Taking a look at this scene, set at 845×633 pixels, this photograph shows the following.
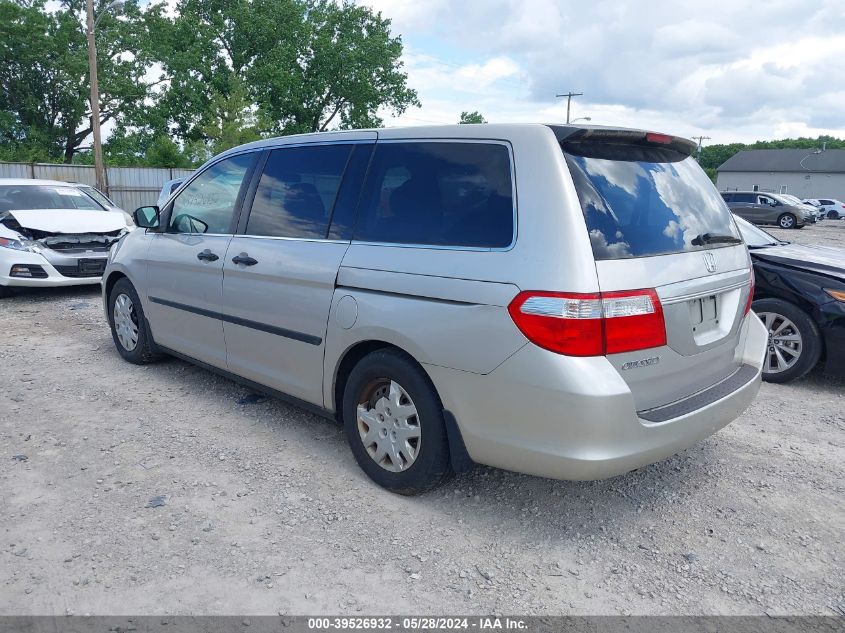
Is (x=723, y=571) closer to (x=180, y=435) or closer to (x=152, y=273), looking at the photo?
(x=180, y=435)

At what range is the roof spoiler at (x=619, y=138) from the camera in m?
2.96

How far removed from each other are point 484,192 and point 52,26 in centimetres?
4057

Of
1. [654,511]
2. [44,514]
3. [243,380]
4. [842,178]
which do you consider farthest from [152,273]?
[842,178]

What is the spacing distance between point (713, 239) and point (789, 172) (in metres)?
79.0

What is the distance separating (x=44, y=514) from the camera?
319 centimetres

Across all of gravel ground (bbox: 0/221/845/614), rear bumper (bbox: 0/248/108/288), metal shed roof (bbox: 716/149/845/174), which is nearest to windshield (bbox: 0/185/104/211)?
rear bumper (bbox: 0/248/108/288)

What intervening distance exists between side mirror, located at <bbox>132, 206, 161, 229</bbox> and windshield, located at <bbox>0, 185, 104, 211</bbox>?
16.8ft

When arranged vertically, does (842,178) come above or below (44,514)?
above

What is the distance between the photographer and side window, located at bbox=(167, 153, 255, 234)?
446cm

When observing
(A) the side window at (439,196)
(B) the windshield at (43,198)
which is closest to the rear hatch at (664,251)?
(A) the side window at (439,196)

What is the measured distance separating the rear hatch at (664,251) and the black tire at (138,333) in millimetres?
3830

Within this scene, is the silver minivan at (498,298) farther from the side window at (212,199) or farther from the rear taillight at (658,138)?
the side window at (212,199)

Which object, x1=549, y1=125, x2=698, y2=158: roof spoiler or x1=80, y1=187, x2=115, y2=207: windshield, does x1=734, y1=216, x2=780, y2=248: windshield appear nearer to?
x1=549, y1=125, x2=698, y2=158: roof spoiler

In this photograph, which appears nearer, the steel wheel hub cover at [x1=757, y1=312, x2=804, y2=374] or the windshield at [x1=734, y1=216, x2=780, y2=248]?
the steel wheel hub cover at [x1=757, y1=312, x2=804, y2=374]
